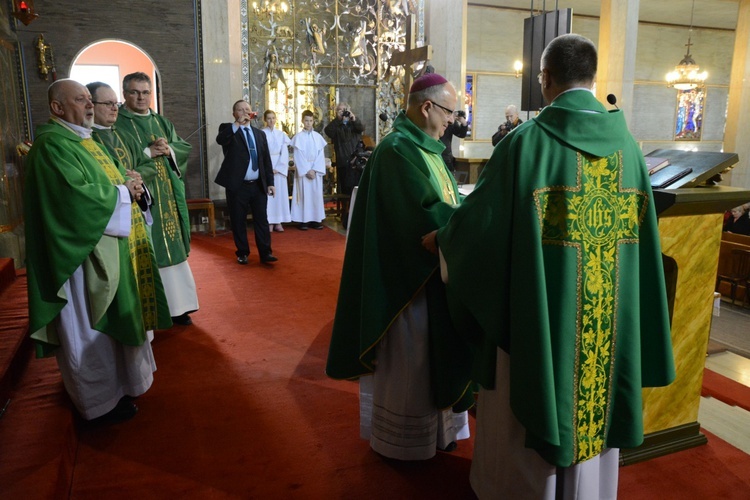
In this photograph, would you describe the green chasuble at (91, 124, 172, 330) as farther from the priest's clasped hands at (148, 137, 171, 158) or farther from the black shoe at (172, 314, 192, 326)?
the black shoe at (172, 314, 192, 326)

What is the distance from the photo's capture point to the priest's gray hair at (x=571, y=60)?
1857 millimetres

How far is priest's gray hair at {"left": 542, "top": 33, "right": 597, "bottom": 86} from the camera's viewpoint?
1.86 meters

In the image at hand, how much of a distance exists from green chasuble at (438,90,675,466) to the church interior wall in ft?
47.0

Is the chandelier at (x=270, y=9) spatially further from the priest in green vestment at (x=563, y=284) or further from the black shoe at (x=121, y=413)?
the priest in green vestment at (x=563, y=284)

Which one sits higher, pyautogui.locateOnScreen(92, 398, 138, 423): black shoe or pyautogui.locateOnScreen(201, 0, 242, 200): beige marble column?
pyautogui.locateOnScreen(201, 0, 242, 200): beige marble column

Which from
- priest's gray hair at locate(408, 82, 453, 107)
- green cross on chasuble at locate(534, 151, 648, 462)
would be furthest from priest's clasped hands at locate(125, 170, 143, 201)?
green cross on chasuble at locate(534, 151, 648, 462)

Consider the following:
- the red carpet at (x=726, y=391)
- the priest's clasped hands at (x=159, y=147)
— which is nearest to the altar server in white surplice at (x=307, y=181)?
the priest's clasped hands at (x=159, y=147)

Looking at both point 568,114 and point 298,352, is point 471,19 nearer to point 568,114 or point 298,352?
point 298,352

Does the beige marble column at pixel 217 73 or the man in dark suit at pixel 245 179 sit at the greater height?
the beige marble column at pixel 217 73

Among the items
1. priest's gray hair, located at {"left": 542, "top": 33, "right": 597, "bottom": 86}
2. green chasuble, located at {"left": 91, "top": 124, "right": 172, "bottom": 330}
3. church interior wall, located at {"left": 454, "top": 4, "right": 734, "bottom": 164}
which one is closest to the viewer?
priest's gray hair, located at {"left": 542, "top": 33, "right": 597, "bottom": 86}

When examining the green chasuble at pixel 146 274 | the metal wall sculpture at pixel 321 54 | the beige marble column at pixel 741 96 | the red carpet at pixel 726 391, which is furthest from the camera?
the beige marble column at pixel 741 96

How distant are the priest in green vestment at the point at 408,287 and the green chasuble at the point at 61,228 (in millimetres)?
1295

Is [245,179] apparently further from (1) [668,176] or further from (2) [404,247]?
(1) [668,176]

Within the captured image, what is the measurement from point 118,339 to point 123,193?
0.76m
